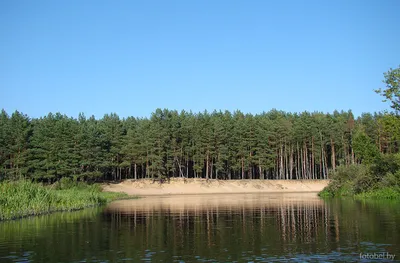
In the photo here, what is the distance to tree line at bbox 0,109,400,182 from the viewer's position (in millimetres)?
89938

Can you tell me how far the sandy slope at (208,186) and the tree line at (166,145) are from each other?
11.2 ft

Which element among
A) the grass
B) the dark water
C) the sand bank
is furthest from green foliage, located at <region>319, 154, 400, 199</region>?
the grass

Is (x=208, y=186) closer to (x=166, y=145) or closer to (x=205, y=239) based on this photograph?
(x=166, y=145)

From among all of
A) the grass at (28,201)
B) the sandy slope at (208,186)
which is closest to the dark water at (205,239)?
the grass at (28,201)

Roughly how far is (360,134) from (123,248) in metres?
60.6

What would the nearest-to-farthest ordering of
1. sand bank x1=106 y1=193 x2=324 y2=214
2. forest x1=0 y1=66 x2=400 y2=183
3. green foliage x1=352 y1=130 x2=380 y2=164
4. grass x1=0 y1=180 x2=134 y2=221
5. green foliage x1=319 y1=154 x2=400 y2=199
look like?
grass x1=0 y1=180 x2=134 y2=221, sand bank x1=106 y1=193 x2=324 y2=214, green foliage x1=319 y1=154 x2=400 y2=199, green foliage x1=352 y1=130 x2=380 y2=164, forest x1=0 y1=66 x2=400 y2=183

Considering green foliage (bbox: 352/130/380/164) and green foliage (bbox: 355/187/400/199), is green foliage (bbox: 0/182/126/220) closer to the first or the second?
green foliage (bbox: 355/187/400/199)

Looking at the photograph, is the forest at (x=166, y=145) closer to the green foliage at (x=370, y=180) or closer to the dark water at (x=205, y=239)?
the green foliage at (x=370, y=180)

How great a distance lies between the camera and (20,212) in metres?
38.8

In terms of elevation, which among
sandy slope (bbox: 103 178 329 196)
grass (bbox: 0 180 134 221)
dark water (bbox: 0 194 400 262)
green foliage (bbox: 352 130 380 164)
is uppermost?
green foliage (bbox: 352 130 380 164)

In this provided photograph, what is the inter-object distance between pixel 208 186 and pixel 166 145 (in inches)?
579

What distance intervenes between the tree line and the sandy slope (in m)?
3.42

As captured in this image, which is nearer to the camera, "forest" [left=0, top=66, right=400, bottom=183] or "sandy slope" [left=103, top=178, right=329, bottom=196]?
"forest" [left=0, top=66, right=400, bottom=183]

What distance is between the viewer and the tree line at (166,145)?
89.9m
